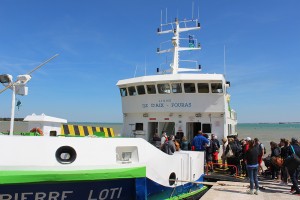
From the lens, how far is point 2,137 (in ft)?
17.5

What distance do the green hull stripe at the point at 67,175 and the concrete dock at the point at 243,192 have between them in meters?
2.63

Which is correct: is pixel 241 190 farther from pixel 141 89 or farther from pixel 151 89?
pixel 141 89

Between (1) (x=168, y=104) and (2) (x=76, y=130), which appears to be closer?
(2) (x=76, y=130)

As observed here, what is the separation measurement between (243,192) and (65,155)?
521cm

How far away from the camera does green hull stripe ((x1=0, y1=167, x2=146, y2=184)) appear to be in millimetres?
5133

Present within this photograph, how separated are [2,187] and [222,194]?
552 centimetres

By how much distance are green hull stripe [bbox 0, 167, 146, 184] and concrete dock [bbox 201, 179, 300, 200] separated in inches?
104

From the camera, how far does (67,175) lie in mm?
5559

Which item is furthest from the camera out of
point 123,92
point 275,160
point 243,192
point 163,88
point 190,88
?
point 123,92

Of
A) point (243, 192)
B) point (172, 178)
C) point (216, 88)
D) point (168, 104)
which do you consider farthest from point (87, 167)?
point (216, 88)

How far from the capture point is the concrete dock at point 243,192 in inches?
323

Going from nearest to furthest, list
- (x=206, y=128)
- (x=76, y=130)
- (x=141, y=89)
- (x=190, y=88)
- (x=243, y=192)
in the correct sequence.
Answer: (x=76, y=130), (x=243, y=192), (x=190, y=88), (x=206, y=128), (x=141, y=89)

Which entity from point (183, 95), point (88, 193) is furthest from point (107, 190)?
point (183, 95)

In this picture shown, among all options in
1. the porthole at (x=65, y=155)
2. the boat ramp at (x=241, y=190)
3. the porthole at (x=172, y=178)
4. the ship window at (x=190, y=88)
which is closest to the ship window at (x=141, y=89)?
the ship window at (x=190, y=88)
